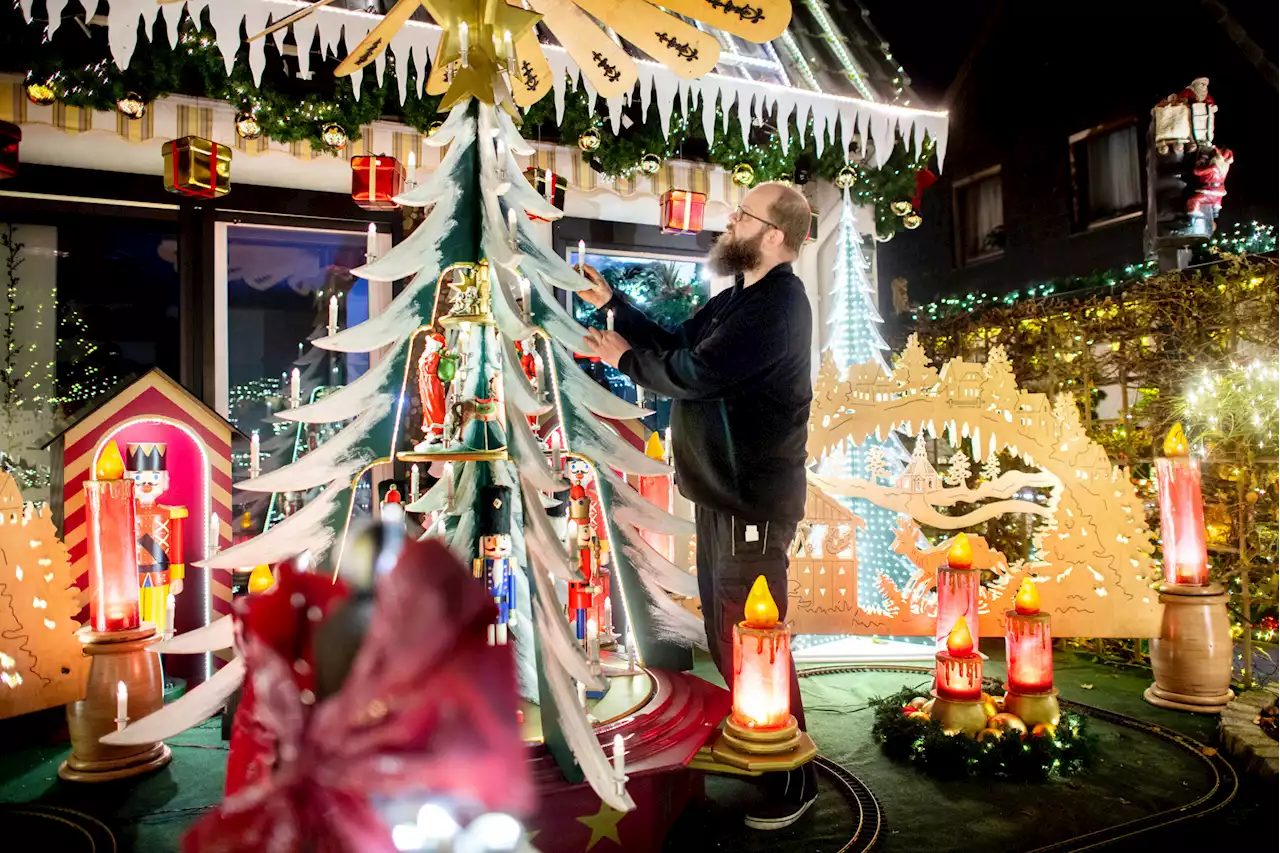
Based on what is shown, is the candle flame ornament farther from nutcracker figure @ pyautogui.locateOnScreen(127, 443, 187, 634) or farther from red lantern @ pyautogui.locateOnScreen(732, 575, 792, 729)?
nutcracker figure @ pyautogui.locateOnScreen(127, 443, 187, 634)

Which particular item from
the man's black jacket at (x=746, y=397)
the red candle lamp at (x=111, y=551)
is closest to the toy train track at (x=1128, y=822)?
the man's black jacket at (x=746, y=397)

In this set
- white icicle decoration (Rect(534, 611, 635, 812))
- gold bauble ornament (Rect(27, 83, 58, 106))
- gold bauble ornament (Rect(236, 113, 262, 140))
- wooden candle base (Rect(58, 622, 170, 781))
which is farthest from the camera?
gold bauble ornament (Rect(236, 113, 262, 140))

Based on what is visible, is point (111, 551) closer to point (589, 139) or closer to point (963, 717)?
point (963, 717)

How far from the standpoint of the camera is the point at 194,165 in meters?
4.20

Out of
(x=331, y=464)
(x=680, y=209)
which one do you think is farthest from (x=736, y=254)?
(x=680, y=209)

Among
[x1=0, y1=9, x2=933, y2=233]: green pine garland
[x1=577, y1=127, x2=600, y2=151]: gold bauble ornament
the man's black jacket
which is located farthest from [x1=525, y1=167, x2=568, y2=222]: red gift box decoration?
the man's black jacket

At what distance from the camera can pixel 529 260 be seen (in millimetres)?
2391

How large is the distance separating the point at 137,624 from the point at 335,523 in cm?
143

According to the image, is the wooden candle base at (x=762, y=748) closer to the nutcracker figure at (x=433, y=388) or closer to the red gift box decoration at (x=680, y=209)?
Answer: the nutcracker figure at (x=433, y=388)

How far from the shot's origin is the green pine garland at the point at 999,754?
121 inches

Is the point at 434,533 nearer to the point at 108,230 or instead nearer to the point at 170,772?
the point at 170,772

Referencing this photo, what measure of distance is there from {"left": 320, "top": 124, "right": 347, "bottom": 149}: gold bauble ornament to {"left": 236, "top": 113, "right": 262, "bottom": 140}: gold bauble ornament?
0.35m

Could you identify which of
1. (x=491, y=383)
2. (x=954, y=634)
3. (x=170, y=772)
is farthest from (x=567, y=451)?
(x=170, y=772)

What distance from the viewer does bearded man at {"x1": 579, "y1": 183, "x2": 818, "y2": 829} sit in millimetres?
2602
